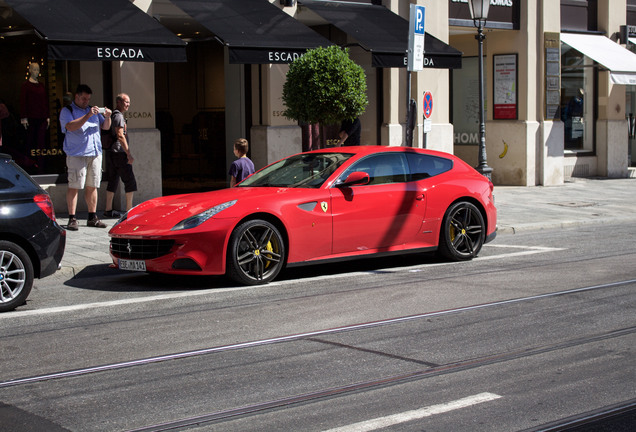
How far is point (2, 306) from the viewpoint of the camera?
8031 millimetres

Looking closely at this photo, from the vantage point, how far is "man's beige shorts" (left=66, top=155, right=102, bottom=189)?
1344 cm

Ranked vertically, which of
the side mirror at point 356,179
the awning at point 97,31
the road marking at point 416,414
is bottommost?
the road marking at point 416,414

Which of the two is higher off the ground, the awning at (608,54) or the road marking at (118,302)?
the awning at (608,54)

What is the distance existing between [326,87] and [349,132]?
57.8 inches

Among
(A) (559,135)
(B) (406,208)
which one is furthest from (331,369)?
(A) (559,135)

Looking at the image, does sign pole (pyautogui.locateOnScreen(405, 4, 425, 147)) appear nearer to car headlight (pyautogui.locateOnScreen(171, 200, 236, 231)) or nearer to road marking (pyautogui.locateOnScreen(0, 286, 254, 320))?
car headlight (pyautogui.locateOnScreen(171, 200, 236, 231))

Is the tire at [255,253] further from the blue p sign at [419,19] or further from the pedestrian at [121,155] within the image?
the blue p sign at [419,19]

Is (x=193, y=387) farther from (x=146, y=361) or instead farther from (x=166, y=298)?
(x=166, y=298)

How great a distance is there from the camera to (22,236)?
820 cm

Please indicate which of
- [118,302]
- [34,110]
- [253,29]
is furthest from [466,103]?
[118,302]

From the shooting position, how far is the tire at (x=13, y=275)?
26.3 ft

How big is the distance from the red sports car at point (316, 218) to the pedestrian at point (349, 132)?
143 inches

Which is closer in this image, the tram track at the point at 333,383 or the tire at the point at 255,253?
the tram track at the point at 333,383

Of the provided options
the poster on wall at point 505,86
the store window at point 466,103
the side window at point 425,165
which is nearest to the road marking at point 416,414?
the side window at point 425,165
